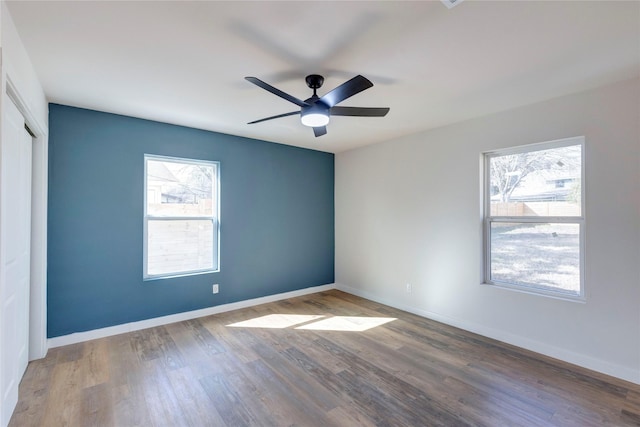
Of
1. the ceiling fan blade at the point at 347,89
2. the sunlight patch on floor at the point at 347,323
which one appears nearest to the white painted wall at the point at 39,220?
the ceiling fan blade at the point at 347,89

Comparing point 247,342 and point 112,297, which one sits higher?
point 112,297

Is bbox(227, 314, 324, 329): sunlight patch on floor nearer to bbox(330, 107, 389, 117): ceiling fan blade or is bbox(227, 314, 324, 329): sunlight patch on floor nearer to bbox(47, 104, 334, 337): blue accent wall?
bbox(47, 104, 334, 337): blue accent wall

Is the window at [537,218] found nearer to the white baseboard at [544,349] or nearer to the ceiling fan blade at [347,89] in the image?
the white baseboard at [544,349]

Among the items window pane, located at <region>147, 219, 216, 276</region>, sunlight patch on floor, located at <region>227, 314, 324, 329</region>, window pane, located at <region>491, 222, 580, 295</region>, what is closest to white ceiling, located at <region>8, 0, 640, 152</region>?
window pane, located at <region>491, 222, 580, 295</region>

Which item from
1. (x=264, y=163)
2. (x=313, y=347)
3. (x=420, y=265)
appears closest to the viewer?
(x=313, y=347)

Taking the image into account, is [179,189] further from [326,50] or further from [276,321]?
[326,50]

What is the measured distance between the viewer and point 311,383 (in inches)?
96.5

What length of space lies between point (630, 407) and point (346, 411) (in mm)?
2064

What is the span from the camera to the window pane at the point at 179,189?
3.69 meters

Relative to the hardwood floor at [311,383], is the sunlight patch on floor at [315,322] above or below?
above

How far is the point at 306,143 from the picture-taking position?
4.75 m

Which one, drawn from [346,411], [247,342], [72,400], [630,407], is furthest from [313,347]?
[630,407]

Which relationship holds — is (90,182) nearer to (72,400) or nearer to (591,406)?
(72,400)

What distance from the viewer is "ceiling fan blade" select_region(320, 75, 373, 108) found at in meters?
1.94
